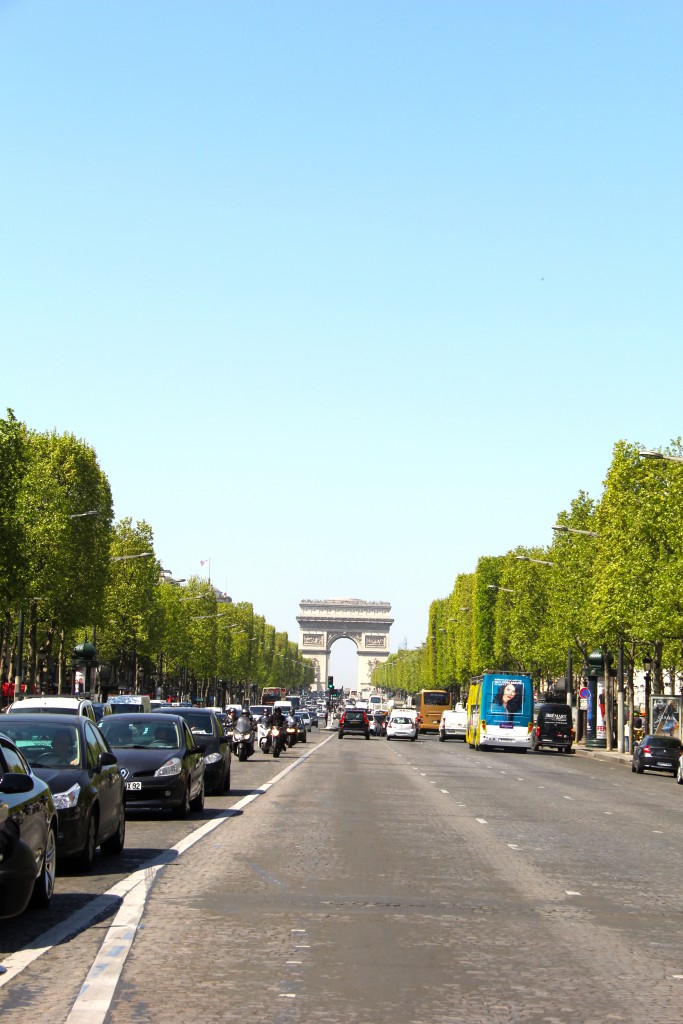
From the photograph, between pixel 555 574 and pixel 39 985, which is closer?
pixel 39 985

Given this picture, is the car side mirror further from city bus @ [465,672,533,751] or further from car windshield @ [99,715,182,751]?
city bus @ [465,672,533,751]

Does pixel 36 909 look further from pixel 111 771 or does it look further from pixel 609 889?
pixel 609 889

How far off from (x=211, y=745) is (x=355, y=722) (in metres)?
63.9

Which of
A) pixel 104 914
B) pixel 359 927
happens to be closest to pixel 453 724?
pixel 104 914

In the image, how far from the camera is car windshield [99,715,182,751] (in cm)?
2303

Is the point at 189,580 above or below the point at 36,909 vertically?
above

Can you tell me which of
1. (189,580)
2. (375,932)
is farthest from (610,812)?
(189,580)

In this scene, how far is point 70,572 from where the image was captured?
227ft

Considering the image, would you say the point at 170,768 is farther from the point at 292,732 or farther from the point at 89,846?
the point at 292,732

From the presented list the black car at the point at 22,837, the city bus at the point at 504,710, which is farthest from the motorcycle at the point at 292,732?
the black car at the point at 22,837

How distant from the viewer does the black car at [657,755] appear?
1965 inches

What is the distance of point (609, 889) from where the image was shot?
591 inches

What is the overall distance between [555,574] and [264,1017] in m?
72.7

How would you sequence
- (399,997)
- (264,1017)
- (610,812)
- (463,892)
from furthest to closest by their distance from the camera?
1. (610,812)
2. (463,892)
3. (399,997)
4. (264,1017)
